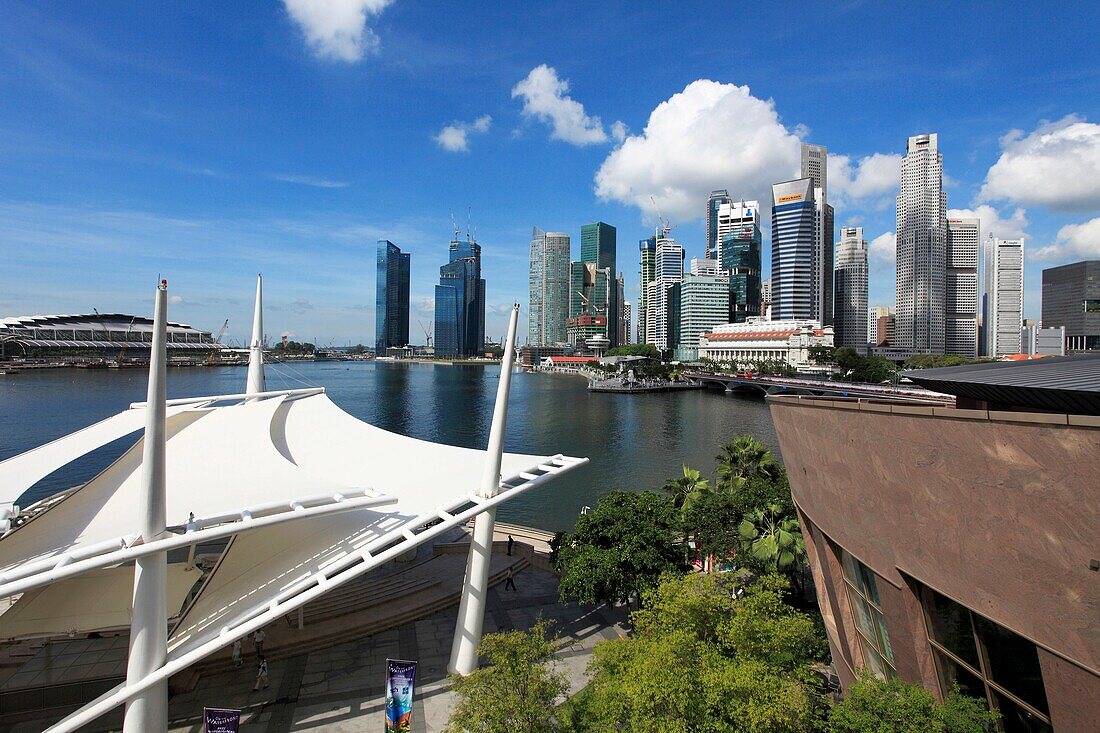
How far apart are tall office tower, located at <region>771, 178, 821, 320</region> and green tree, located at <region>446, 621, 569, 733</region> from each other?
600 feet

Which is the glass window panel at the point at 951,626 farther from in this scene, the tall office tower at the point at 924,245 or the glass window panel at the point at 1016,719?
the tall office tower at the point at 924,245

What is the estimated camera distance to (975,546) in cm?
802

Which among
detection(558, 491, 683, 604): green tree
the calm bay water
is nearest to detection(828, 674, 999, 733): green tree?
detection(558, 491, 683, 604): green tree

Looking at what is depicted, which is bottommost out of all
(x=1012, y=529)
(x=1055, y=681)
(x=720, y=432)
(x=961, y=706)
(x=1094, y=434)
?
(x=720, y=432)

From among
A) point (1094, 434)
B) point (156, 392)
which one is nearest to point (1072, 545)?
point (1094, 434)

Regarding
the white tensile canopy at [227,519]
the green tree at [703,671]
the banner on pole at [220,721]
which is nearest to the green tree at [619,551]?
the white tensile canopy at [227,519]

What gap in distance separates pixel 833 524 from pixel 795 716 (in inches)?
152

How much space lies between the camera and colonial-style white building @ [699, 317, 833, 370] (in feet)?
505

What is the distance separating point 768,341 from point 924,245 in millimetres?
79454

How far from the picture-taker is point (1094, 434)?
6.46 meters

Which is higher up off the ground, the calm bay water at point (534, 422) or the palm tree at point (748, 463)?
the palm tree at point (748, 463)

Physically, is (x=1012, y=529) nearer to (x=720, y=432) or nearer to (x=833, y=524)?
(x=833, y=524)

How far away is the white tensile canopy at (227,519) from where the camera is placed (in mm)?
11070

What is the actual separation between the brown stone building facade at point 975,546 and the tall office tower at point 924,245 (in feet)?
708
